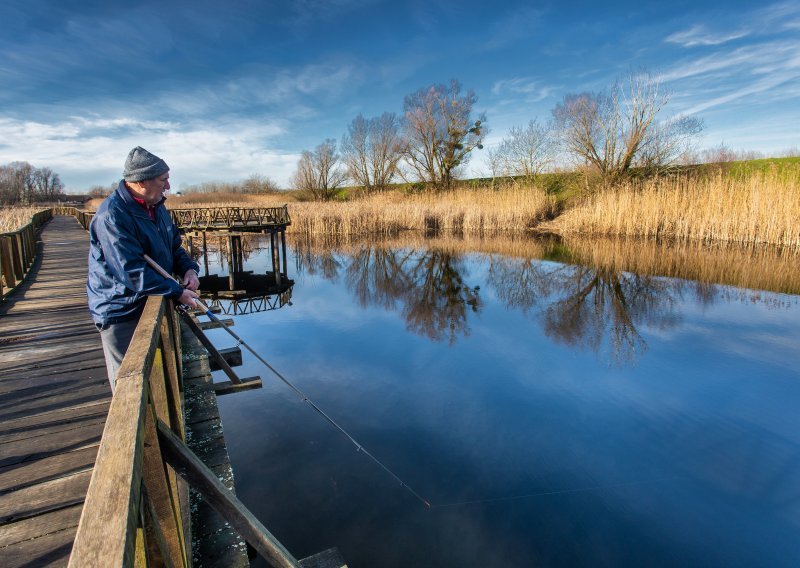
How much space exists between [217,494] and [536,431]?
4.04 metres

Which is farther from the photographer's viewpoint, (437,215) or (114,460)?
(437,215)

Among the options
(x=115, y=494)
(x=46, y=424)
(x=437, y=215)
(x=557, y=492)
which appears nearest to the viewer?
(x=115, y=494)

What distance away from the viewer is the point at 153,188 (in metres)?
2.51

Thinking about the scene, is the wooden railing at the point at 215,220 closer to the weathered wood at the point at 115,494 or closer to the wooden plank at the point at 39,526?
the wooden plank at the point at 39,526

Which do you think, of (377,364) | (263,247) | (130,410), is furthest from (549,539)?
(263,247)

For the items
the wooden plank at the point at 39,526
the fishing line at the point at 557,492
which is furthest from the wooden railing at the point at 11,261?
the fishing line at the point at 557,492

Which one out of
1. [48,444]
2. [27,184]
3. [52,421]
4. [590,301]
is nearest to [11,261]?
[52,421]

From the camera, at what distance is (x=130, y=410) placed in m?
1.18

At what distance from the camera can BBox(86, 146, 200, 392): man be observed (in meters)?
2.37

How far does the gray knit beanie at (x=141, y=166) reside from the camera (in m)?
2.42

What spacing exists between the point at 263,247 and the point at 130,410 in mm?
24048

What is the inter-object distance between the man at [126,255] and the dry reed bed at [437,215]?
70.8 feet

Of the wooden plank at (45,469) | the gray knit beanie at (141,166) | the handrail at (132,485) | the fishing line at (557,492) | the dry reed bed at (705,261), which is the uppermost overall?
the gray knit beanie at (141,166)

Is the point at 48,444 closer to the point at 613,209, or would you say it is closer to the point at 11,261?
the point at 11,261
